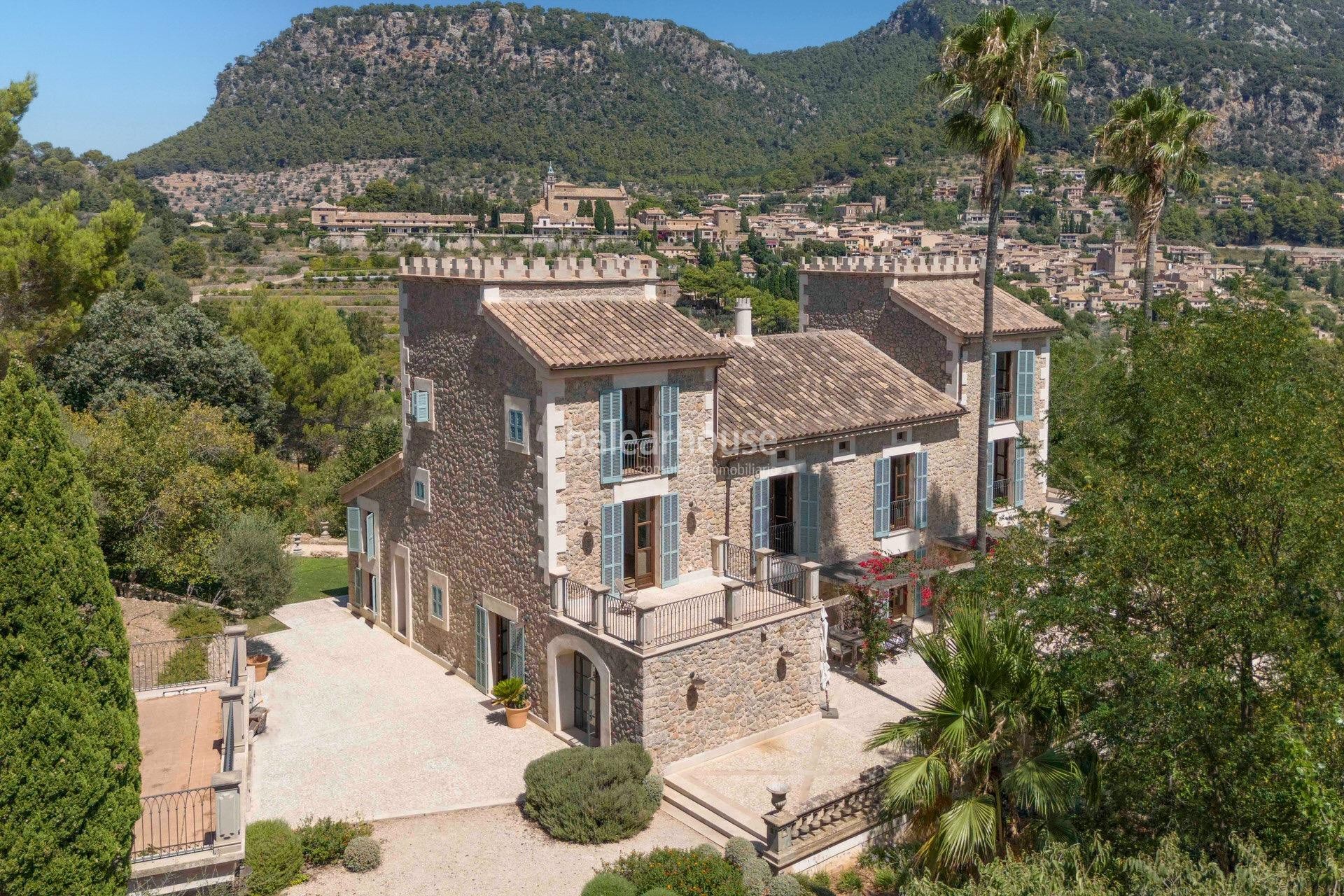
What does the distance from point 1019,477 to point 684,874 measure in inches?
617

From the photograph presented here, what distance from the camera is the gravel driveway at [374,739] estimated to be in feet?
51.8

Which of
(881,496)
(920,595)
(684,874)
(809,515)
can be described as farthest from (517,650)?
(920,595)

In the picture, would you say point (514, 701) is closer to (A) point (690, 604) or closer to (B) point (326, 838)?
(A) point (690, 604)

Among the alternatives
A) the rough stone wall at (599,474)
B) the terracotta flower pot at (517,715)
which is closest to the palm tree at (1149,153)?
the rough stone wall at (599,474)

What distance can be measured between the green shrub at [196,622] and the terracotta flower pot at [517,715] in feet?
23.5

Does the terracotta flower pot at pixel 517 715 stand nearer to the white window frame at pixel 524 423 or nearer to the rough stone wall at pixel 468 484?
the rough stone wall at pixel 468 484

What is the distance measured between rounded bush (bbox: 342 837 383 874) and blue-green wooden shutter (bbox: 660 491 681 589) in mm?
6686

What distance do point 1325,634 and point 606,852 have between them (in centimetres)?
943

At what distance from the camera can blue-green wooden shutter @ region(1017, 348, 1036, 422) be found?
80.1 feet

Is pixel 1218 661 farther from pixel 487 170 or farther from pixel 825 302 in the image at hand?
pixel 487 170

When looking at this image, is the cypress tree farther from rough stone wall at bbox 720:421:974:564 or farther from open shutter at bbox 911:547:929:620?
open shutter at bbox 911:547:929:620

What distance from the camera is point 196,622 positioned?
21.7 m

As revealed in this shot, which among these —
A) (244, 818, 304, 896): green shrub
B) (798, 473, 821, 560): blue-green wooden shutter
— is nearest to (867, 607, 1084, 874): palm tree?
(244, 818, 304, 896): green shrub

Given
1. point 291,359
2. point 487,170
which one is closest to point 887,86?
→ point 487,170
